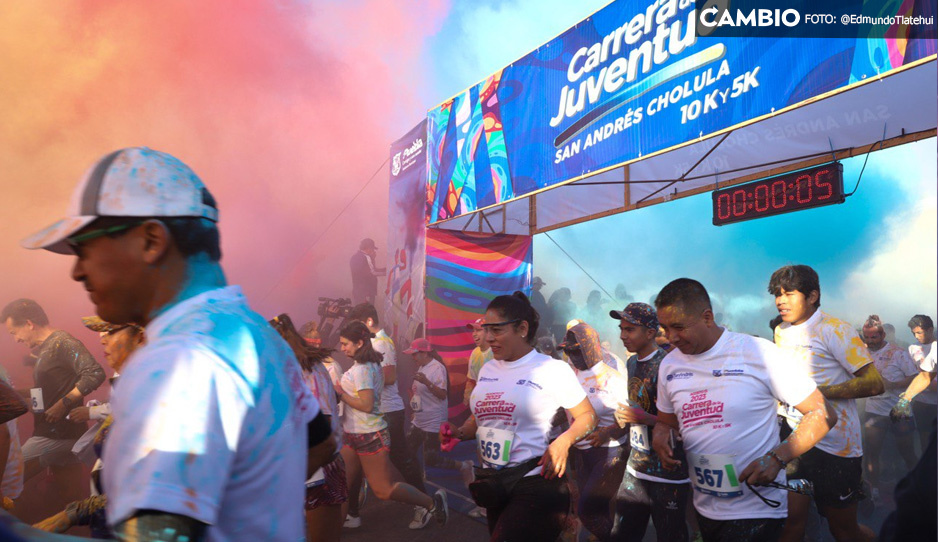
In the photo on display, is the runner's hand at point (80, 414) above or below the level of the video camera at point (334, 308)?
below

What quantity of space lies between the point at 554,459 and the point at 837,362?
2.30 m

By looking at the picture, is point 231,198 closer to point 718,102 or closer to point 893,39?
point 718,102

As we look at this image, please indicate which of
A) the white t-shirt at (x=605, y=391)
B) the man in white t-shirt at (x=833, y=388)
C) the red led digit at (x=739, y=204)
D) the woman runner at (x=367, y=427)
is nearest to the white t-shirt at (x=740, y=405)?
the man in white t-shirt at (x=833, y=388)

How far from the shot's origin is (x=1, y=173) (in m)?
10.2

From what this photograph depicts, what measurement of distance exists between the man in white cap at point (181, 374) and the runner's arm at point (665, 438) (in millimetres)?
2766

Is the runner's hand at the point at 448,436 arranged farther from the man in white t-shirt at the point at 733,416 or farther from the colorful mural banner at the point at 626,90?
the colorful mural banner at the point at 626,90

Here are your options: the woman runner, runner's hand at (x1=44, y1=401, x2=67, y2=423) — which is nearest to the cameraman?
the woman runner

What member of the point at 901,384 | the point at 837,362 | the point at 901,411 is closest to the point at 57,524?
the point at 837,362

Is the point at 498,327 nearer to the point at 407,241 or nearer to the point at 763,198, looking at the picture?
the point at 763,198

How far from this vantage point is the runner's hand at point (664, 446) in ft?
11.7

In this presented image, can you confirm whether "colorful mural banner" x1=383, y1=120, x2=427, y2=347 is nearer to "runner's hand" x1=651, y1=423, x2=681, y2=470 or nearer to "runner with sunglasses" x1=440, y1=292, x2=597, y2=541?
"runner with sunglasses" x1=440, y1=292, x2=597, y2=541

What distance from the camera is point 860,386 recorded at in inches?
163

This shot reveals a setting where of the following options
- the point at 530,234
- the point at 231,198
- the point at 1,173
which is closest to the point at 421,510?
the point at 530,234

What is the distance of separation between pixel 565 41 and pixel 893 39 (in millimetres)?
3956
